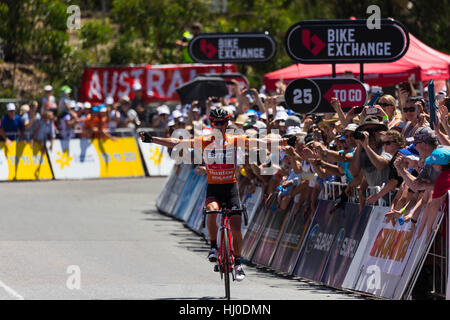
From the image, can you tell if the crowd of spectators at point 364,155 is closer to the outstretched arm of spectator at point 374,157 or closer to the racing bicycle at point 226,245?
the outstretched arm of spectator at point 374,157

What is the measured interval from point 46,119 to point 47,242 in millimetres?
11675

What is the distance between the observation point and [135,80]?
33625 millimetres

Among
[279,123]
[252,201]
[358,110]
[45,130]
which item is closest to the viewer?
[358,110]

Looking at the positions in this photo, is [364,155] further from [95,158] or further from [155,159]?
[155,159]

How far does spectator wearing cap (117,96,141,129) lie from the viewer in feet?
101

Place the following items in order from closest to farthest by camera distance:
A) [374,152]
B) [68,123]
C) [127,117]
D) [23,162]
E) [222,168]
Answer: [374,152] → [222,168] → [23,162] → [68,123] → [127,117]

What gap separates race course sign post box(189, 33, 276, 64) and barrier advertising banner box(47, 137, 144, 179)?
373 inches

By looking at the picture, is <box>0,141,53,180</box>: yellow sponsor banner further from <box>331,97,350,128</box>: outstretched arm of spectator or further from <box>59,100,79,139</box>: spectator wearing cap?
<box>331,97,350,128</box>: outstretched arm of spectator

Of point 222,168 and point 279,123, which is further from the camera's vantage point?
point 279,123

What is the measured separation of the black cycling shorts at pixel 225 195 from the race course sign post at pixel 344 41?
2.82 m

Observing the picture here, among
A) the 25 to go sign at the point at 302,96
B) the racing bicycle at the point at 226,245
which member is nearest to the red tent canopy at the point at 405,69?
the 25 to go sign at the point at 302,96

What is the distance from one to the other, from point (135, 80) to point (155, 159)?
13.4ft

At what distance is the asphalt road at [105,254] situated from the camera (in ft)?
40.8

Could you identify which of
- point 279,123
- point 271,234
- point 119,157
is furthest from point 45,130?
point 271,234
